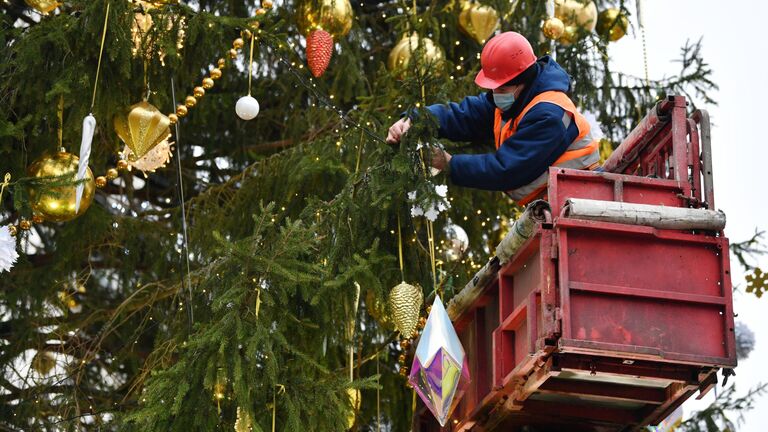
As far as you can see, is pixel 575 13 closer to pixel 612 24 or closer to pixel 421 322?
pixel 612 24

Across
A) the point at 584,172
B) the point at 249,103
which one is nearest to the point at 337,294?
the point at 249,103

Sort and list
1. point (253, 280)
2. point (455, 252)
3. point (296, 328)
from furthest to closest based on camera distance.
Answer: point (455, 252), point (296, 328), point (253, 280)

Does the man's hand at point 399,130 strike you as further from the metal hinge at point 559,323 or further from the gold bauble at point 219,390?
the metal hinge at point 559,323

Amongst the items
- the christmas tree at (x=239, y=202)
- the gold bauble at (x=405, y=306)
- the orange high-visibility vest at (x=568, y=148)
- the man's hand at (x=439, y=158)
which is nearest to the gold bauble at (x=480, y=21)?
the christmas tree at (x=239, y=202)

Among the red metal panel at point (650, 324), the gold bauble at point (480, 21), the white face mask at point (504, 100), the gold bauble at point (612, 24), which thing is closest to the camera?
the red metal panel at point (650, 324)

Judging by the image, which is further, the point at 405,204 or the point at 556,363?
the point at 405,204

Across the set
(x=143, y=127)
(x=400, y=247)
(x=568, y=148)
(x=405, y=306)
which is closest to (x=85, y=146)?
(x=143, y=127)

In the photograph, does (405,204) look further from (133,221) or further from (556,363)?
(133,221)

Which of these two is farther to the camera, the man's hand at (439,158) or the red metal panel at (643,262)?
the man's hand at (439,158)

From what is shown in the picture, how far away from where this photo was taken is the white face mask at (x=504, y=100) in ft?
27.8

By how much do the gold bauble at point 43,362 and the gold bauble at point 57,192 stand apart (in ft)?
8.34

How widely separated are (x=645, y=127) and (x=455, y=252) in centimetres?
221

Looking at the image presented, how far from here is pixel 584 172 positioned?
7570 mm

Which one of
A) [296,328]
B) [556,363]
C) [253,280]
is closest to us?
[556,363]
